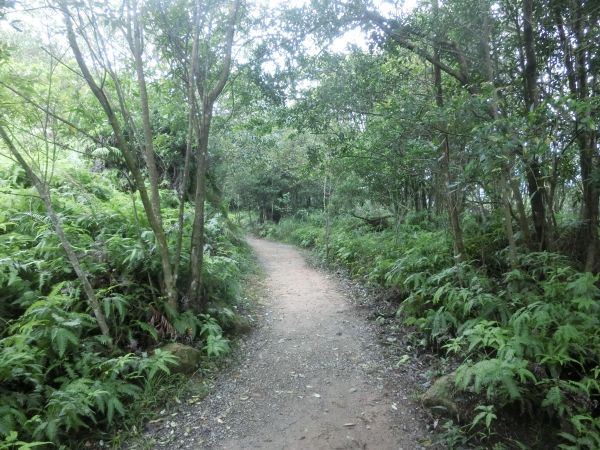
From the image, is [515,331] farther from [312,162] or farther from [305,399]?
[312,162]

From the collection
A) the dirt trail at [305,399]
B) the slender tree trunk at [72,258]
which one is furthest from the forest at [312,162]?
the dirt trail at [305,399]

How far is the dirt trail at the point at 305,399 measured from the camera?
376cm

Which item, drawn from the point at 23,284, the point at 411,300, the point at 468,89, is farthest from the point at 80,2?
the point at 411,300

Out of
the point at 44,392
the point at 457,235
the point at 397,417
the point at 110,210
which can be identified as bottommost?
the point at 397,417

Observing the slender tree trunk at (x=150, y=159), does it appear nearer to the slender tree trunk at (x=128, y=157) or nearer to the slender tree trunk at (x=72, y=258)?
the slender tree trunk at (x=128, y=157)

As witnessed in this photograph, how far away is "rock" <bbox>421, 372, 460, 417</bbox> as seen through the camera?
3.89 meters

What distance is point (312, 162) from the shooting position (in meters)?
8.83

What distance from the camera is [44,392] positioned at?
3.79 meters

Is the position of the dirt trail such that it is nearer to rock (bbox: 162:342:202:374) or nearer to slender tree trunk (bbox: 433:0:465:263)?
rock (bbox: 162:342:202:374)

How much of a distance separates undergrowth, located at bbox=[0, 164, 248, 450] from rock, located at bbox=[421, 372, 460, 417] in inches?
114

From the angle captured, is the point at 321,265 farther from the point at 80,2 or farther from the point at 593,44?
the point at 80,2

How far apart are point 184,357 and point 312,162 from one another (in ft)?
17.9

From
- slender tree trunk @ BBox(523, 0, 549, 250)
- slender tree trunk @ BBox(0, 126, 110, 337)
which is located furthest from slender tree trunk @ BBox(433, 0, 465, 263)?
slender tree trunk @ BBox(0, 126, 110, 337)

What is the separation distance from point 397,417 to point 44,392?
379 centimetres
